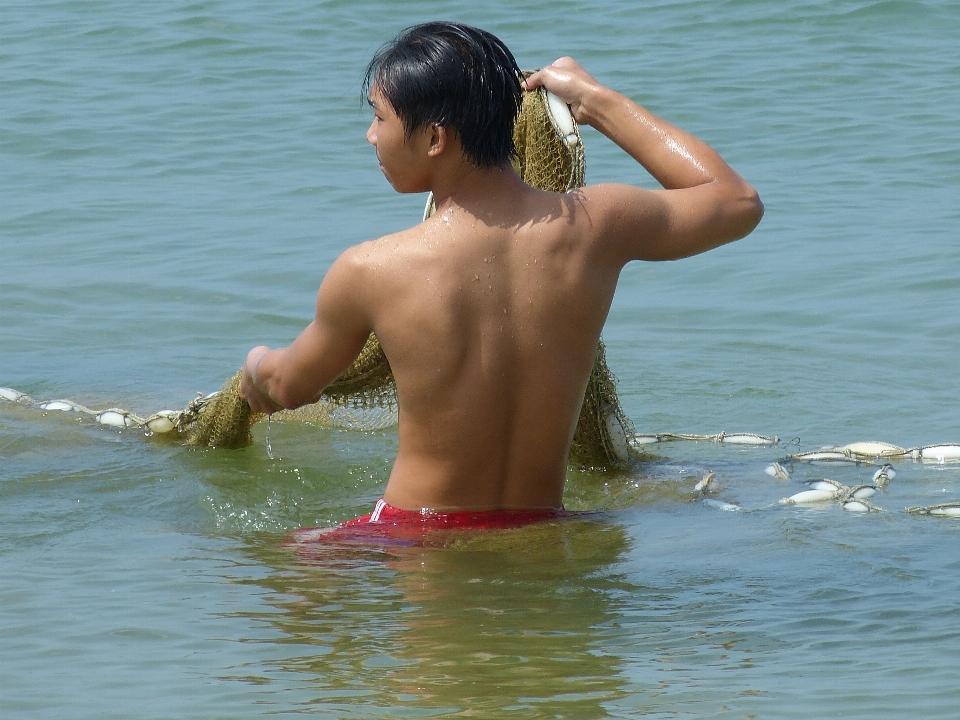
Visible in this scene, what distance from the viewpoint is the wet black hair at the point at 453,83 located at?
3.25 m

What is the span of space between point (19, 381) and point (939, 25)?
37.8ft

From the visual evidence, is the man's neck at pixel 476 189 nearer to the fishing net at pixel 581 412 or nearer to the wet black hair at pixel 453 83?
the wet black hair at pixel 453 83

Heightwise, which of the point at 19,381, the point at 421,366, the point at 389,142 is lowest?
the point at 19,381

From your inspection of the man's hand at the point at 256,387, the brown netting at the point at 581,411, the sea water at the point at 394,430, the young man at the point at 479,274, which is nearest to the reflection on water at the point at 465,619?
the sea water at the point at 394,430

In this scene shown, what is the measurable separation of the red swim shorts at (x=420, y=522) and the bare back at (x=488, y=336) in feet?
0.13

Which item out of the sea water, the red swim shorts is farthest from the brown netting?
the red swim shorts

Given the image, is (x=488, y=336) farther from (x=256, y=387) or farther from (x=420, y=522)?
(x=256, y=387)

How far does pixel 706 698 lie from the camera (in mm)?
2893

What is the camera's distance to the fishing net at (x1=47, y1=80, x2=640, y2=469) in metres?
4.20

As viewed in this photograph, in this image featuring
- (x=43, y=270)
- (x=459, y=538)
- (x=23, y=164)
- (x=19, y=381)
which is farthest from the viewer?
(x=23, y=164)

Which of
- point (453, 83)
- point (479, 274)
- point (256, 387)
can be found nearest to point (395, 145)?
point (453, 83)

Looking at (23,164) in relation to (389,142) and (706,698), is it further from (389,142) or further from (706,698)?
(706,698)

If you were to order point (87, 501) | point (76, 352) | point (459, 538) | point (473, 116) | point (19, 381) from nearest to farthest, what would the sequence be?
point (473, 116) → point (459, 538) → point (87, 501) → point (19, 381) → point (76, 352)

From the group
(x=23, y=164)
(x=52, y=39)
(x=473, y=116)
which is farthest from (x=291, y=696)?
(x=52, y=39)
